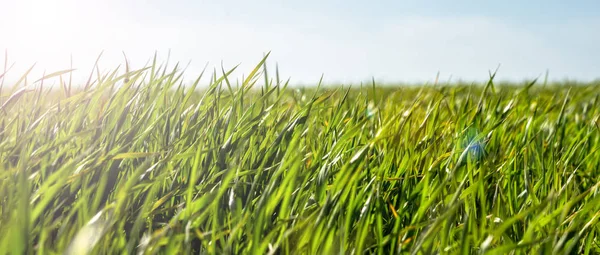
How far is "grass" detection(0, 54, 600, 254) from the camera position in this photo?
917 mm

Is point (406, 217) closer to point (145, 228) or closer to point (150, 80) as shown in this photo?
point (145, 228)

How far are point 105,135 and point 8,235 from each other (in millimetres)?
632

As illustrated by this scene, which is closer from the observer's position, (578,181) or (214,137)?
(214,137)

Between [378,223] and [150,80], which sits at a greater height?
[150,80]

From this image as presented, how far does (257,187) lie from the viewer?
126cm

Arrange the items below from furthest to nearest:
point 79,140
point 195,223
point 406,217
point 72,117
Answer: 1. point 72,117
2. point 79,140
3. point 406,217
4. point 195,223

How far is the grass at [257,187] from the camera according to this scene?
3.01ft

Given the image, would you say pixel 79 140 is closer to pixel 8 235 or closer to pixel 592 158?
pixel 8 235

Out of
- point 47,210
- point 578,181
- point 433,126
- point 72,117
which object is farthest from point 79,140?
point 578,181

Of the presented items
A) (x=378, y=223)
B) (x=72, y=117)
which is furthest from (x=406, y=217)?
(x=72, y=117)

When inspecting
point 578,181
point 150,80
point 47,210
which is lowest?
point 578,181

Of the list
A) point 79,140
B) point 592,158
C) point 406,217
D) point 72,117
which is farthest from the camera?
point 592,158

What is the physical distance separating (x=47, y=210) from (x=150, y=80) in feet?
2.17

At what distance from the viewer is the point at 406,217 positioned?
133 centimetres
